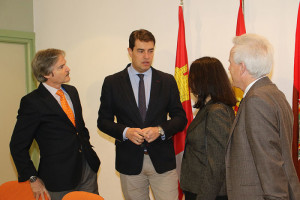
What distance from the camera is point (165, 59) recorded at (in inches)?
140

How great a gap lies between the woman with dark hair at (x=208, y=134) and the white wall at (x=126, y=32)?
3.77 feet

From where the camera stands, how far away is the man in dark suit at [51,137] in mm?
2311

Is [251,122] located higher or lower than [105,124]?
higher

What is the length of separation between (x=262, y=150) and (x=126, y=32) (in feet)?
8.83

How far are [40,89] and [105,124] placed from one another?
23.5 inches

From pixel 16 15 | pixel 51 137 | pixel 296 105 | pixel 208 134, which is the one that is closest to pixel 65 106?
pixel 51 137

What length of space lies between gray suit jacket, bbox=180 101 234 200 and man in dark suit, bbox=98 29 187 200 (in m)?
0.44

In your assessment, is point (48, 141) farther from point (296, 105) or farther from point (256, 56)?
point (296, 105)

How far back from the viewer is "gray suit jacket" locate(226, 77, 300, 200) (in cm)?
144

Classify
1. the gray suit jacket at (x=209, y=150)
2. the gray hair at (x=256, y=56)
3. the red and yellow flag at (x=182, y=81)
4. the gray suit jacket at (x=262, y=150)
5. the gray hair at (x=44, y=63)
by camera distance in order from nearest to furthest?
the gray suit jacket at (x=262, y=150)
the gray hair at (x=256, y=56)
the gray suit jacket at (x=209, y=150)
the gray hair at (x=44, y=63)
the red and yellow flag at (x=182, y=81)

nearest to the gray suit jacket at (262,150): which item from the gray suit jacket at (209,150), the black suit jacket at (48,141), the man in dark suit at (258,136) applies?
the man in dark suit at (258,136)

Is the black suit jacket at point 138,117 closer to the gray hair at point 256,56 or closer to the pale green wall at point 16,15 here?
the gray hair at point 256,56

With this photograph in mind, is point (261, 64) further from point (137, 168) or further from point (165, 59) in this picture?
point (165, 59)

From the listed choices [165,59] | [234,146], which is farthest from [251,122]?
[165,59]
